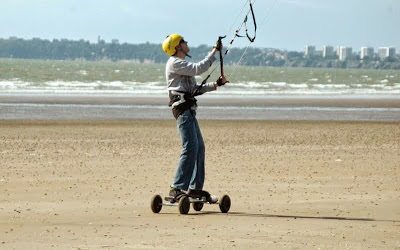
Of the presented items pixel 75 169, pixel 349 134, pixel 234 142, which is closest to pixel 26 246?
pixel 75 169

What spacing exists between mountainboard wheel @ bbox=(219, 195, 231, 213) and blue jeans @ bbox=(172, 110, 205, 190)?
267mm

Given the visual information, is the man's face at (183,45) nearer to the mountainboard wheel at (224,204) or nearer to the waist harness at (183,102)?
the waist harness at (183,102)

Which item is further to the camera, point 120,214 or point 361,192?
point 361,192

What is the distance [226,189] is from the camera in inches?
456

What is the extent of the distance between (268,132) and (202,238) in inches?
590

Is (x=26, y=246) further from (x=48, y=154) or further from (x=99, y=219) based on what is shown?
(x=48, y=154)

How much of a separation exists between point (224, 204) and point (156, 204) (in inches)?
27.6

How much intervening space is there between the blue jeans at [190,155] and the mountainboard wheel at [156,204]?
22 cm

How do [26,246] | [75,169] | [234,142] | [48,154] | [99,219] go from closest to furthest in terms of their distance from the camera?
[26,246], [99,219], [75,169], [48,154], [234,142]

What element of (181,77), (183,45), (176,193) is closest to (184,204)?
(176,193)

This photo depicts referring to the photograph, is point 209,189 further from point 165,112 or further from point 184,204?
point 165,112

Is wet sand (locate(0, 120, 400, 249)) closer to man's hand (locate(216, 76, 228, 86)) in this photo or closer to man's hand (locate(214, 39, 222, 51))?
man's hand (locate(216, 76, 228, 86))

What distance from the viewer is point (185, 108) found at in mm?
9266

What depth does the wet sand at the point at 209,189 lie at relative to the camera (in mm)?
7906
